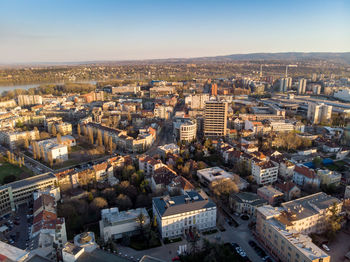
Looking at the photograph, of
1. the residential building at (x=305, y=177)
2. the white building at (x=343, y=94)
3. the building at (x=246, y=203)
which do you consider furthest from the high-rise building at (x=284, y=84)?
the building at (x=246, y=203)

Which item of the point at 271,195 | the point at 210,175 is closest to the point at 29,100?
the point at 210,175

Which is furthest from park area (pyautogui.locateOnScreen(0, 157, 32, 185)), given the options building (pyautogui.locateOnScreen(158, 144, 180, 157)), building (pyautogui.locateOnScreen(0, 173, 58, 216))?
building (pyautogui.locateOnScreen(158, 144, 180, 157))

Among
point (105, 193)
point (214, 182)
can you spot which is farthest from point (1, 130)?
point (214, 182)

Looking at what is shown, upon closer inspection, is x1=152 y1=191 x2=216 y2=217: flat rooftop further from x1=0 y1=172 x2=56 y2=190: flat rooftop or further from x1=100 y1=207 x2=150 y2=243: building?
x1=0 y1=172 x2=56 y2=190: flat rooftop

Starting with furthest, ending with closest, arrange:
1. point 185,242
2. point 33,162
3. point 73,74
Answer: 1. point 73,74
2. point 33,162
3. point 185,242

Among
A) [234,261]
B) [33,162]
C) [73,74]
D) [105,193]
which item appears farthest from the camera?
[73,74]

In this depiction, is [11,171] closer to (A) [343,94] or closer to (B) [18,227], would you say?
(B) [18,227]

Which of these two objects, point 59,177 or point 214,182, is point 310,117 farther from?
point 59,177

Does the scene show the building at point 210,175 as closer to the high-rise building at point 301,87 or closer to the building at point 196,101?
the building at point 196,101
